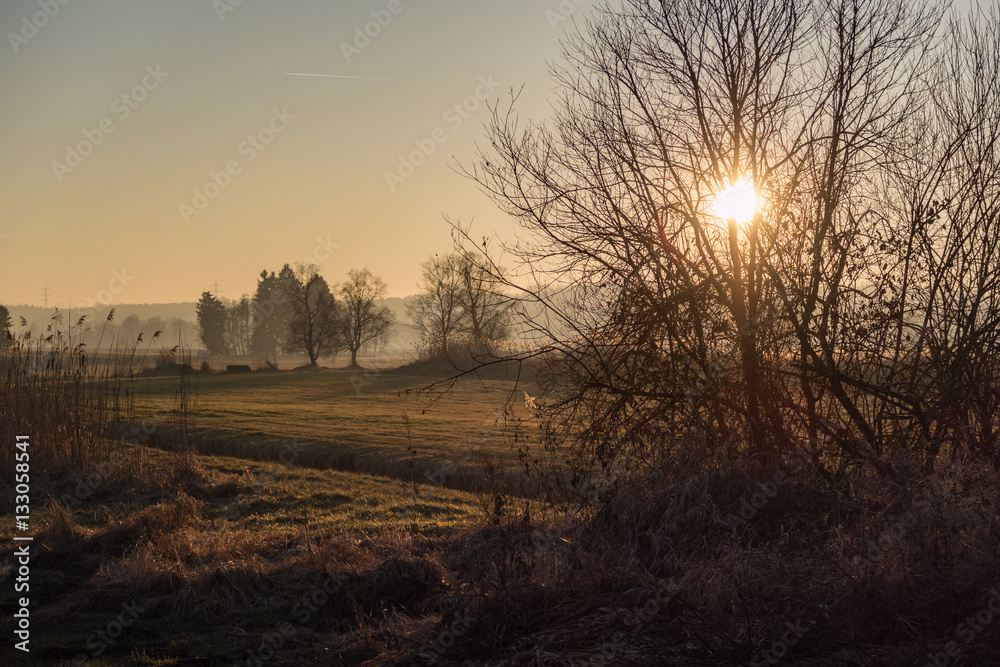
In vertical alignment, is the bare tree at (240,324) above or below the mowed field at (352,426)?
above

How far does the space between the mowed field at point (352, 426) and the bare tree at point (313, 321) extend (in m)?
22.3

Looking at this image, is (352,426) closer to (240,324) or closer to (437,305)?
(437,305)

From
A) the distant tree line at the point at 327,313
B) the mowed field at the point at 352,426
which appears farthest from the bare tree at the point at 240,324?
the mowed field at the point at 352,426

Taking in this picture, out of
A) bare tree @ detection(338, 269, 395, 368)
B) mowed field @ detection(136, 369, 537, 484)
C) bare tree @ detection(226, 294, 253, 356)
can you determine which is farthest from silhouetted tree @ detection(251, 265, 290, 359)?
mowed field @ detection(136, 369, 537, 484)

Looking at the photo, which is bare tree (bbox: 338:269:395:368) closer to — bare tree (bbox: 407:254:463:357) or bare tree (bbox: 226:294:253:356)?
bare tree (bbox: 407:254:463:357)

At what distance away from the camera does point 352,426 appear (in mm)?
23094

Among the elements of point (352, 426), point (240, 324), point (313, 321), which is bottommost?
point (352, 426)

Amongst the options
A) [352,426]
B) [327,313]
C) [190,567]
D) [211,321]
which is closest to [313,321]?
[327,313]

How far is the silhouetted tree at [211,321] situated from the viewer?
10569cm

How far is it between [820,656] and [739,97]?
20.2 feet

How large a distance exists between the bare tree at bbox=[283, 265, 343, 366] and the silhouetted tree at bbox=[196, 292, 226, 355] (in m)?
42.0

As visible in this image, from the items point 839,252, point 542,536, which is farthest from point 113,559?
point 839,252

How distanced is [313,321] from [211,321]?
49.8 meters

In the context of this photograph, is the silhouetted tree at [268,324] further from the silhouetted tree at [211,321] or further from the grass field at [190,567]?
the grass field at [190,567]
